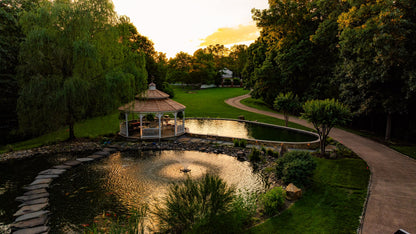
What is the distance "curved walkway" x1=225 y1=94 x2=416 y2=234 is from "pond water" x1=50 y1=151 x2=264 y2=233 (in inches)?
163

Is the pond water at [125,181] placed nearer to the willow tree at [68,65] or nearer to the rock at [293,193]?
the rock at [293,193]

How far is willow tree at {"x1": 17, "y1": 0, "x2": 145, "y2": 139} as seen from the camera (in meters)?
13.7

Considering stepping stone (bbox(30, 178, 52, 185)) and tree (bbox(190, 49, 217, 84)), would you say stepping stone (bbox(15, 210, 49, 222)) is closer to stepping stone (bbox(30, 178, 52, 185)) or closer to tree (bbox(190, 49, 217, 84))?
stepping stone (bbox(30, 178, 52, 185))

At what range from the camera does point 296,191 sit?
9.03 m

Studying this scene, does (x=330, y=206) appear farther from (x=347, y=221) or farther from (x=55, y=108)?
(x=55, y=108)

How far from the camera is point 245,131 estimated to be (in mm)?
21078

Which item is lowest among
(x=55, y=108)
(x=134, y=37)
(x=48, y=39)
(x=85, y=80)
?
(x=55, y=108)

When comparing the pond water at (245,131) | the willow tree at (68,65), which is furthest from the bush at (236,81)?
the willow tree at (68,65)

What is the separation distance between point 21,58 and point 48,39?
2.42m

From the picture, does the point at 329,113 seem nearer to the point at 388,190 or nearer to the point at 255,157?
the point at 388,190

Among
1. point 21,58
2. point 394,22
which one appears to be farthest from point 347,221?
point 21,58

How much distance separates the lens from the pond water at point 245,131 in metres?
19.0

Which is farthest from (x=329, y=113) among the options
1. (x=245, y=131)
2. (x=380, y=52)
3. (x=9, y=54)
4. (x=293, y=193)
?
(x=9, y=54)

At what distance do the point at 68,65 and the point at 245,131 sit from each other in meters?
14.7
